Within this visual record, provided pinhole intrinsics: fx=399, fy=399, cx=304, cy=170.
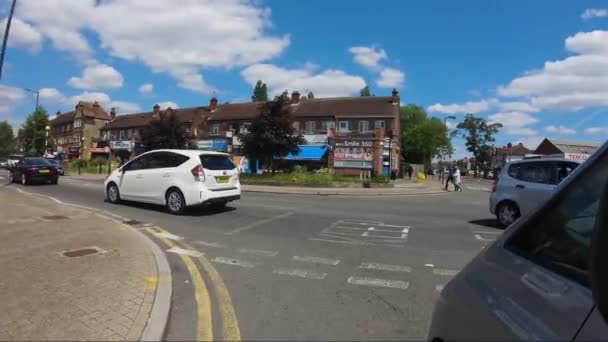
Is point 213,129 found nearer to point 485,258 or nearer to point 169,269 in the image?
point 169,269

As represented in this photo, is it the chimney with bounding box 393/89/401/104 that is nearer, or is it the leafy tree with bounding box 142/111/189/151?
the leafy tree with bounding box 142/111/189/151

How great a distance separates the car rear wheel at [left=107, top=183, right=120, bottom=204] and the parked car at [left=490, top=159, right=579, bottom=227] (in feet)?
37.7

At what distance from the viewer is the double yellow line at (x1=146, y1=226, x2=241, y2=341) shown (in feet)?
12.3

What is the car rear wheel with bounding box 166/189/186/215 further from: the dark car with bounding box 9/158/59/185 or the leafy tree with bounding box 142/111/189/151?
the leafy tree with bounding box 142/111/189/151

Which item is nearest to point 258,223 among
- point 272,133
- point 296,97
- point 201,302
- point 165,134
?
point 201,302

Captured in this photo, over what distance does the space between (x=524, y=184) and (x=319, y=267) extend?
6.90 m

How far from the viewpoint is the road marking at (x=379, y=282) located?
522 centimetres

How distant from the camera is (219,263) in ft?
20.5

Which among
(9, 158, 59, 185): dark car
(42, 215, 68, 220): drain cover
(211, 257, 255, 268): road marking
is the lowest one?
(211, 257, 255, 268): road marking

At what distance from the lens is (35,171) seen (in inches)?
836

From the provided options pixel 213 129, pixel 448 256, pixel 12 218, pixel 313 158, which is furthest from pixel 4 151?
pixel 448 256

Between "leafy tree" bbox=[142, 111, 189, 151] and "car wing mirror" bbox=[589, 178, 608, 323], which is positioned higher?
"leafy tree" bbox=[142, 111, 189, 151]

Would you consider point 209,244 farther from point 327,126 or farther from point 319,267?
point 327,126

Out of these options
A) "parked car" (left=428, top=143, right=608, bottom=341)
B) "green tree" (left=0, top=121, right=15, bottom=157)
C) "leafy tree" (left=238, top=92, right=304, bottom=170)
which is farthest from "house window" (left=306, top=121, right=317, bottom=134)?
"green tree" (left=0, top=121, right=15, bottom=157)
